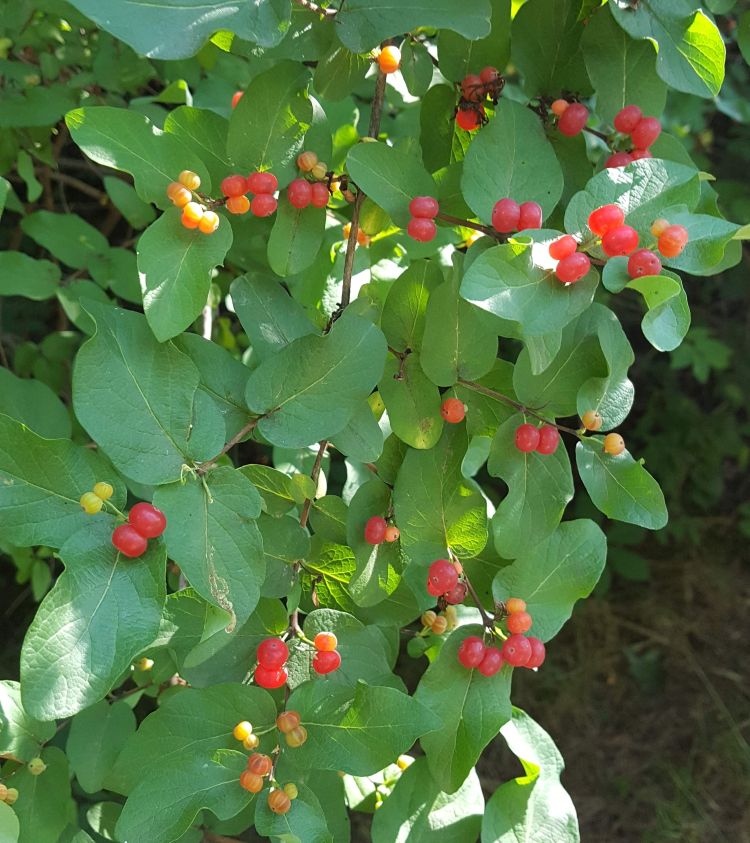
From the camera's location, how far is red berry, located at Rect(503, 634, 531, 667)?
32.1 inches

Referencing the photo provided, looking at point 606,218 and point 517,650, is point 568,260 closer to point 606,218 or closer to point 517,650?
point 606,218

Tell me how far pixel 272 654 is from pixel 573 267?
426 millimetres

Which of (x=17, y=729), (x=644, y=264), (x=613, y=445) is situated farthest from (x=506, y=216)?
(x=17, y=729)

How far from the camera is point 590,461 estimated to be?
0.84 meters

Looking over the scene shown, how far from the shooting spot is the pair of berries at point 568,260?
0.68m

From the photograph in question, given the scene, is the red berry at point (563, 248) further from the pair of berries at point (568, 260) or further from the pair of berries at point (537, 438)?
the pair of berries at point (537, 438)

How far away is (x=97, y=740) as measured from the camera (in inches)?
39.4

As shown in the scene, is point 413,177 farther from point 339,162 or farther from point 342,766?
point 342,766

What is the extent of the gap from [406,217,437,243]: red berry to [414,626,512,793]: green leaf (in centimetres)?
39

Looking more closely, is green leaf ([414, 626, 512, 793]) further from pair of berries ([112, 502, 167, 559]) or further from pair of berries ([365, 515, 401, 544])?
pair of berries ([112, 502, 167, 559])

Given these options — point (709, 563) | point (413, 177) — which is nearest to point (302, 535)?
point (413, 177)

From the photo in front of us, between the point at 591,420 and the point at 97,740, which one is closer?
the point at 591,420

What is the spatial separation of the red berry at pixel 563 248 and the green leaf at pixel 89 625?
1.25ft

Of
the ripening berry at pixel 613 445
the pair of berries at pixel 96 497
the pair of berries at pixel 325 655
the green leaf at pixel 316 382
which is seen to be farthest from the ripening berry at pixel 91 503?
the ripening berry at pixel 613 445
